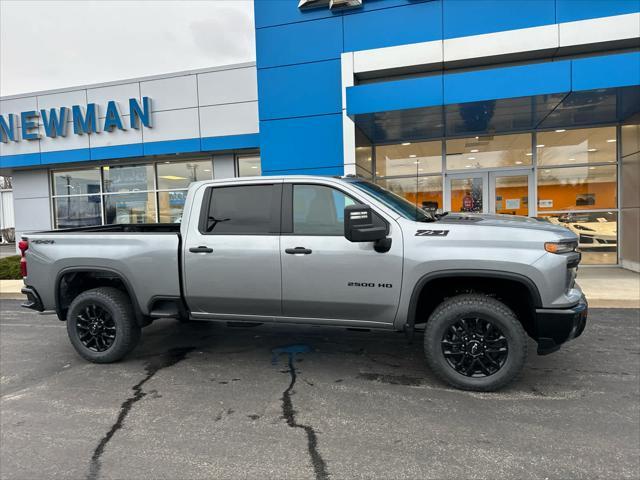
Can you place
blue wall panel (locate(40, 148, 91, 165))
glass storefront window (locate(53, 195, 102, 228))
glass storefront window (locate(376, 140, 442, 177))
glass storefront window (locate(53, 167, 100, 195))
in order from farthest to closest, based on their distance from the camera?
glass storefront window (locate(53, 195, 102, 228)) → glass storefront window (locate(53, 167, 100, 195)) → blue wall panel (locate(40, 148, 91, 165)) → glass storefront window (locate(376, 140, 442, 177))

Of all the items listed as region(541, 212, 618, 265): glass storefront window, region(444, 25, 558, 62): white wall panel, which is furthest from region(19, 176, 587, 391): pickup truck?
region(541, 212, 618, 265): glass storefront window

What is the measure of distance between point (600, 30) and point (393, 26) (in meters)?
4.30

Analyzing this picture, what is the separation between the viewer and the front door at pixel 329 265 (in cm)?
412

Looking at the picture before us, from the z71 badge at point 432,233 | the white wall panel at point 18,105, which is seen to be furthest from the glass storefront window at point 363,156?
the white wall panel at point 18,105

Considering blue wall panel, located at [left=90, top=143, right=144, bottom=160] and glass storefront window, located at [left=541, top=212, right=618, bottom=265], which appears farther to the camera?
blue wall panel, located at [left=90, top=143, right=144, bottom=160]

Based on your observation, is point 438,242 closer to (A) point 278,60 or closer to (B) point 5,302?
(A) point 278,60

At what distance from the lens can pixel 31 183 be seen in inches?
695

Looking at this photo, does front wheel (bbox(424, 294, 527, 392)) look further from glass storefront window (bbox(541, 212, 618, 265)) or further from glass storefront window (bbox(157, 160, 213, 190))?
glass storefront window (bbox(157, 160, 213, 190))

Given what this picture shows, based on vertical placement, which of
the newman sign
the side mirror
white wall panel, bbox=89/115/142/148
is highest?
the newman sign

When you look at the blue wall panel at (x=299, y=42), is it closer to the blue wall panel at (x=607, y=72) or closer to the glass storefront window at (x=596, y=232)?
the blue wall panel at (x=607, y=72)

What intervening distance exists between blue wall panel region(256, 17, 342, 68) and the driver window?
7.37 meters

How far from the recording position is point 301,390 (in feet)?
13.7

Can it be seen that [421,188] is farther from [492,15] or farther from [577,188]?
[492,15]

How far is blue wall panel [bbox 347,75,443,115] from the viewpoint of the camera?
916 centimetres
